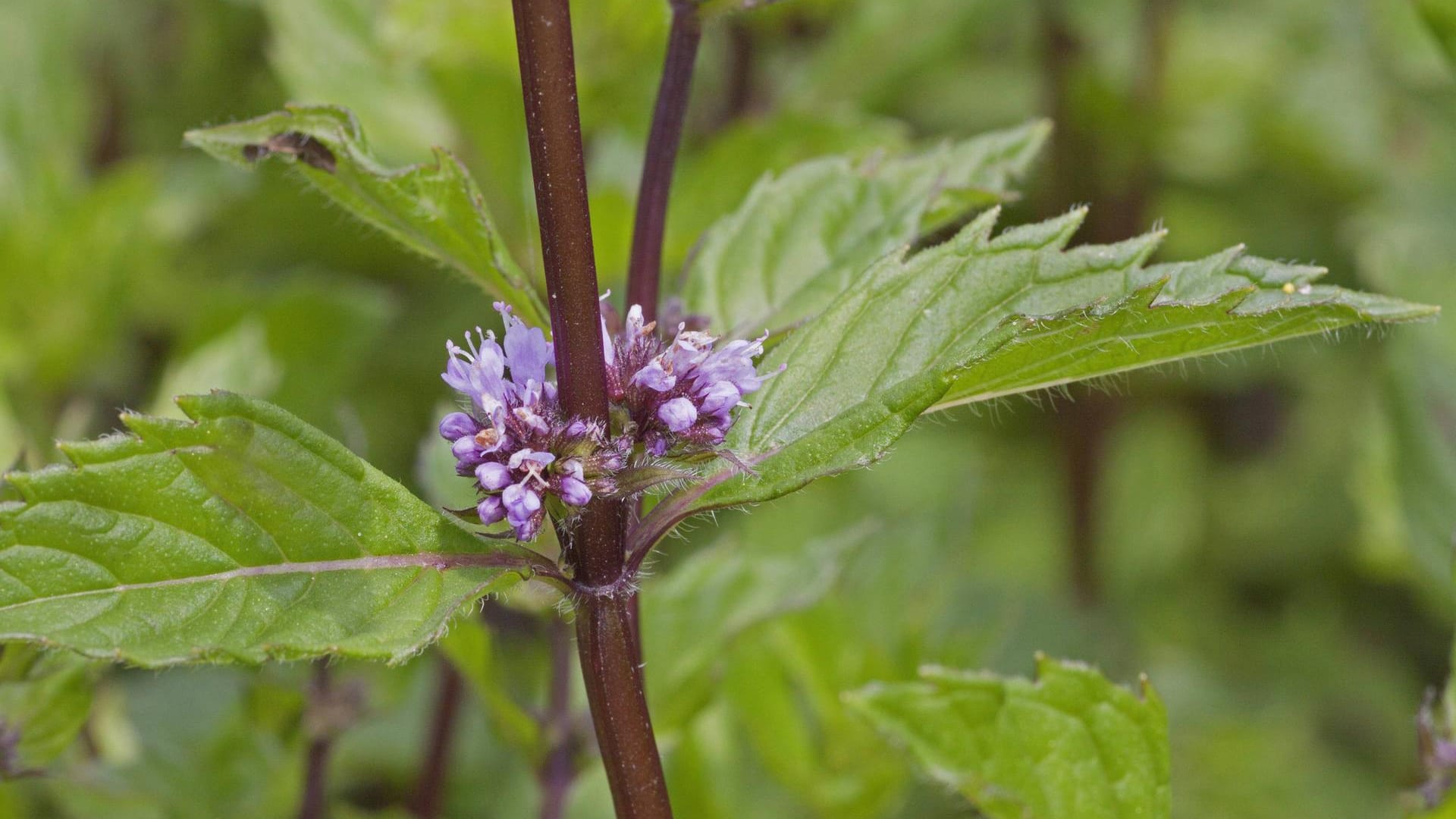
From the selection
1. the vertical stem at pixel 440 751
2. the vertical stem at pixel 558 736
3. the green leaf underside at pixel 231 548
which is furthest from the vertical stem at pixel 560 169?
the vertical stem at pixel 440 751

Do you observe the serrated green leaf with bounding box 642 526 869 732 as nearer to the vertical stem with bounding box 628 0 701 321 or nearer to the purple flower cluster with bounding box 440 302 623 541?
the vertical stem with bounding box 628 0 701 321

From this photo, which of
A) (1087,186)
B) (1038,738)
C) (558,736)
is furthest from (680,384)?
(1087,186)

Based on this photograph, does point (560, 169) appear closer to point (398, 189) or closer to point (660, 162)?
point (398, 189)

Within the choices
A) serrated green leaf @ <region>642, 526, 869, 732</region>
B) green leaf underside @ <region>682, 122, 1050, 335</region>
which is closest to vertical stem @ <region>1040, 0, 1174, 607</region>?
serrated green leaf @ <region>642, 526, 869, 732</region>

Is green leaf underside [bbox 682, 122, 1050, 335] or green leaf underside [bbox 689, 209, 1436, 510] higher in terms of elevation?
A: green leaf underside [bbox 682, 122, 1050, 335]

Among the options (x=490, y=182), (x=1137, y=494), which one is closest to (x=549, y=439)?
(x=490, y=182)

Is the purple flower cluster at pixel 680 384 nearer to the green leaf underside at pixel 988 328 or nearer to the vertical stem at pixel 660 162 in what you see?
the green leaf underside at pixel 988 328
